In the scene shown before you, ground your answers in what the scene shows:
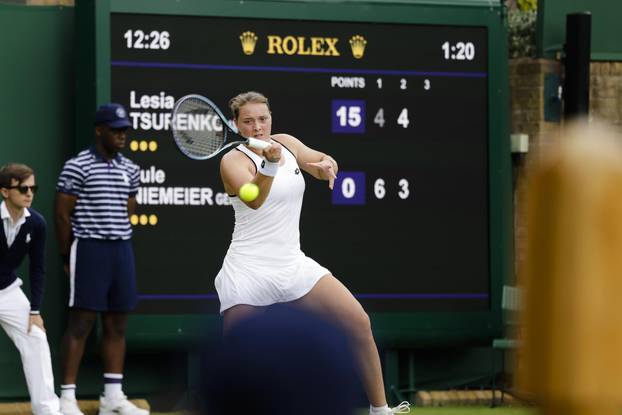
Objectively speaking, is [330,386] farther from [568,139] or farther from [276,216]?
[276,216]

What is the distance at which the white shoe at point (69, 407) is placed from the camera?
388 inches

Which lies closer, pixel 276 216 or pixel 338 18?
pixel 276 216

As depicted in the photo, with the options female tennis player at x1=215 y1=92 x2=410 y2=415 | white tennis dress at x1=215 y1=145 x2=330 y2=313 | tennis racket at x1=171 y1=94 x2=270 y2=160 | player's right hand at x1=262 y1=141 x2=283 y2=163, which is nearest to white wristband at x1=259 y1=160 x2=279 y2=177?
player's right hand at x1=262 y1=141 x2=283 y2=163

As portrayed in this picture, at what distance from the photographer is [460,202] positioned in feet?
35.7

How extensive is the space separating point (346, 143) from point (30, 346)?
253 cm

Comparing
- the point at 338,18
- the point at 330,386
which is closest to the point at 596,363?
the point at 330,386

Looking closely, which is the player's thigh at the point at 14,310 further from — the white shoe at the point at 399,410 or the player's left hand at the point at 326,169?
the player's left hand at the point at 326,169

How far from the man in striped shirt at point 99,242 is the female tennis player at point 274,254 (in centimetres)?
226

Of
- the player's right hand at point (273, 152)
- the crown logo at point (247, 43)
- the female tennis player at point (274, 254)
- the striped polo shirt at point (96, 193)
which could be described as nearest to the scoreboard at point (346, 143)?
the crown logo at point (247, 43)

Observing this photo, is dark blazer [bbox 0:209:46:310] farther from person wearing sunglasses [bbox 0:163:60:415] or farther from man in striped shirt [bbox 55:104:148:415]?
man in striped shirt [bbox 55:104:148:415]

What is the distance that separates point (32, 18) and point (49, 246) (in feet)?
5.08

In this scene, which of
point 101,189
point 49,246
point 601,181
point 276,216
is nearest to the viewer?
point 601,181

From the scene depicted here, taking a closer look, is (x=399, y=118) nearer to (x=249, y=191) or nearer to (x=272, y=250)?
Answer: (x=272, y=250)

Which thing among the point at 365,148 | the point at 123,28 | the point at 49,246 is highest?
the point at 123,28
